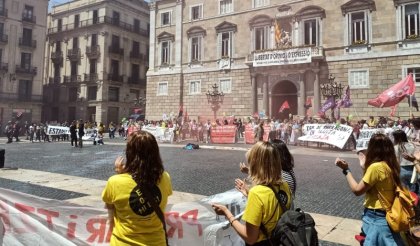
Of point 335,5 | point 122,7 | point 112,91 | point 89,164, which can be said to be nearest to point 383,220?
point 89,164

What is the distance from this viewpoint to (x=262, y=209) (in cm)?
246

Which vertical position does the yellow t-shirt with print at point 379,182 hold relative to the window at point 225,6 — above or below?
below

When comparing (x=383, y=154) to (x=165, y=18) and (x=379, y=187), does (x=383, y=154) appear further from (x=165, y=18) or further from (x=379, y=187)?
(x=165, y=18)

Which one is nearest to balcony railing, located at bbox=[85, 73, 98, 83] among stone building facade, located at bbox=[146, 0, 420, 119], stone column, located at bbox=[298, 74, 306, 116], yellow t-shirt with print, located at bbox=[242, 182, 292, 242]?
stone building facade, located at bbox=[146, 0, 420, 119]

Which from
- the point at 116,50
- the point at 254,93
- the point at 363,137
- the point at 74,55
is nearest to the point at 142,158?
the point at 363,137

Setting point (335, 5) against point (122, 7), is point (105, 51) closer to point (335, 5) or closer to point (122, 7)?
point (122, 7)

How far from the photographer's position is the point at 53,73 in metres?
50.2

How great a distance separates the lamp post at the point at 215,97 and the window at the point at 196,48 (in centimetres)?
376

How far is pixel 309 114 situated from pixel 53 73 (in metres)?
40.0

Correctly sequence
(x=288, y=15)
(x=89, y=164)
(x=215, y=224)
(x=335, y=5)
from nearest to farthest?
1. (x=215, y=224)
2. (x=89, y=164)
3. (x=335, y=5)
4. (x=288, y=15)

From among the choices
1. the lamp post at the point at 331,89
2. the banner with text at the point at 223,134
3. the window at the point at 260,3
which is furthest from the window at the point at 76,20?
the lamp post at the point at 331,89

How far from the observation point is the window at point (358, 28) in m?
24.5

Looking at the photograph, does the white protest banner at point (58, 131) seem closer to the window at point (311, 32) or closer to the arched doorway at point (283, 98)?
the arched doorway at point (283, 98)

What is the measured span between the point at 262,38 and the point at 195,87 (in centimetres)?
785
